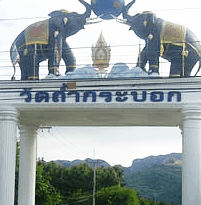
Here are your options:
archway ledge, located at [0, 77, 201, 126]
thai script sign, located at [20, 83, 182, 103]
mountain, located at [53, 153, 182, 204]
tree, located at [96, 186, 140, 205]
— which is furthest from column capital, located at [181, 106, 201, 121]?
mountain, located at [53, 153, 182, 204]

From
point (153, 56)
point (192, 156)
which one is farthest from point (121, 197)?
point (192, 156)

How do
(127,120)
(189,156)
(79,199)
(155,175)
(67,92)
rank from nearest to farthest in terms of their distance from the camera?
(189,156) < (67,92) < (127,120) < (79,199) < (155,175)

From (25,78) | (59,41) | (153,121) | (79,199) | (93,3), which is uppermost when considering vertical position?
(93,3)

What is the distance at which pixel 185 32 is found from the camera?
17469mm

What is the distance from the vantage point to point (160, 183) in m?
64.3

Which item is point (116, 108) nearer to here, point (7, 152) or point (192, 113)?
point (192, 113)

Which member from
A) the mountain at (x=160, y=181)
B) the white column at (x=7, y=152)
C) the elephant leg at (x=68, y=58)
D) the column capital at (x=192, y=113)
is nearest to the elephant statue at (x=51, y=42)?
the elephant leg at (x=68, y=58)

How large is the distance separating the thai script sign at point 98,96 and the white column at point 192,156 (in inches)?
28.7

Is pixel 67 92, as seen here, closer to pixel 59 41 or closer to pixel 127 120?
pixel 59 41

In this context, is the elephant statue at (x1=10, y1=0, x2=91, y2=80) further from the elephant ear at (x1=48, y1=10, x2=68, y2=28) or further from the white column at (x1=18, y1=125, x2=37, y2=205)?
the white column at (x1=18, y1=125, x2=37, y2=205)

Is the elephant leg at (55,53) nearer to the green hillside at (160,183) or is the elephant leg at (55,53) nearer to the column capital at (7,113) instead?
the column capital at (7,113)

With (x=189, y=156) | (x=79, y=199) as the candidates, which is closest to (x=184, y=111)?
(x=189, y=156)

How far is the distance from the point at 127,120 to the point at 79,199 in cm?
3021

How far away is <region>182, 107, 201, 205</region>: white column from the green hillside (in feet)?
144
